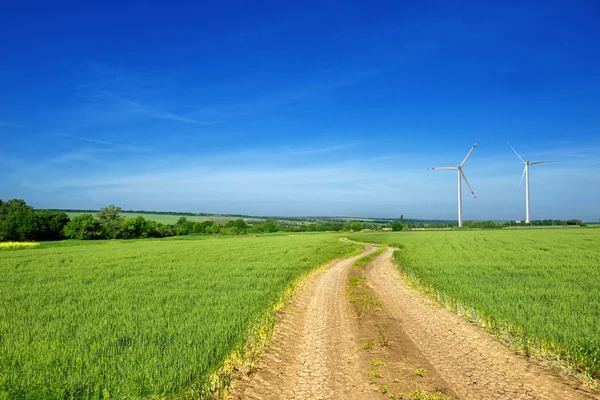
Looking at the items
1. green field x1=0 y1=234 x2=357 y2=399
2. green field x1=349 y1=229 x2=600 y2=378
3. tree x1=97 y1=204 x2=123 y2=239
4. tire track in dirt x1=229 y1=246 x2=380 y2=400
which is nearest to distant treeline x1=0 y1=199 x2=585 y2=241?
tree x1=97 y1=204 x2=123 y2=239

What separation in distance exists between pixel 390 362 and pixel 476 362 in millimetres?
2126

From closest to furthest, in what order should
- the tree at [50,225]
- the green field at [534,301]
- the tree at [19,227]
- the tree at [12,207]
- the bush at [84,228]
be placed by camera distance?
the green field at [534,301] < the tree at [19,227] < the tree at [50,225] < the bush at [84,228] < the tree at [12,207]

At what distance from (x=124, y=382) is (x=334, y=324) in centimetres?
728

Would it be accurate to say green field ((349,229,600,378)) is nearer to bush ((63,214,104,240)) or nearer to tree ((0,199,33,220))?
bush ((63,214,104,240))

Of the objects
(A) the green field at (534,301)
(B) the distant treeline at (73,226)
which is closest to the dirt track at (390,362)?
(A) the green field at (534,301)

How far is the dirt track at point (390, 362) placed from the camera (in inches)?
287

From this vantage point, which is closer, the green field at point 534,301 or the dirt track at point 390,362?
the dirt track at point 390,362

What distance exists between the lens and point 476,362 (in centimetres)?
873

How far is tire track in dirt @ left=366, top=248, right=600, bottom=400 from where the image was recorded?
714 cm

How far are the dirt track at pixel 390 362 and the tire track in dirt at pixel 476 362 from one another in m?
0.02

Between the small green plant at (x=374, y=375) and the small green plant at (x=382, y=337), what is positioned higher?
the small green plant at (x=374, y=375)

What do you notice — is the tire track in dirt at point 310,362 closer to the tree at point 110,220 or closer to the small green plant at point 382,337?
the small green plant at point 382,337

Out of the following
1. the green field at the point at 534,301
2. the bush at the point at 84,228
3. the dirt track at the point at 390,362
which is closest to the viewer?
the dirt track at the point at 390,362

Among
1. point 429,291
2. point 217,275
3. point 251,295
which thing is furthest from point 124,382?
point 217,275
